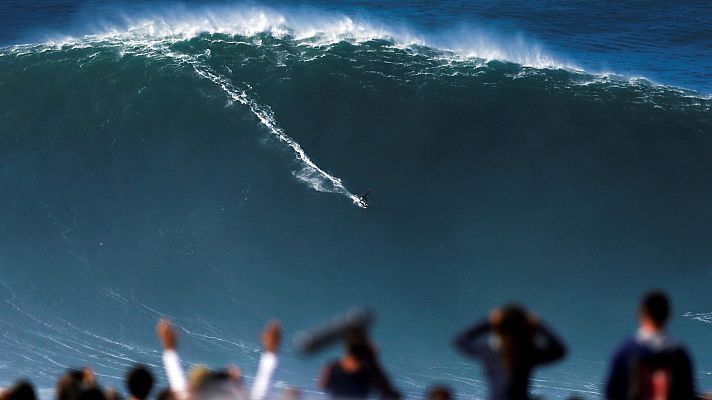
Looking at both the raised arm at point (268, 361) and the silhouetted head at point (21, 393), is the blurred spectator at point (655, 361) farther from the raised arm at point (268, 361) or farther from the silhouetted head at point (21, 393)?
the silhouetted head at point (21, 393)

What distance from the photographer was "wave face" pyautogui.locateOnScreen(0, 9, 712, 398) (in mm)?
14969

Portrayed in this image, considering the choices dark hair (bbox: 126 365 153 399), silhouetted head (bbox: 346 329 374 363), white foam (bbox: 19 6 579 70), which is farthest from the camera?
white foam (bbox: 19 6 579 70)

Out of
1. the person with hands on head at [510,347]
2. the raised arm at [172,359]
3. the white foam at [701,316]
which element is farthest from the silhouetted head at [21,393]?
the white foam at [701,316]

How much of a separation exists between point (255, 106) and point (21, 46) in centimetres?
562

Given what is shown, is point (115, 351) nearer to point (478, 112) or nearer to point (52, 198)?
point (52, 198)

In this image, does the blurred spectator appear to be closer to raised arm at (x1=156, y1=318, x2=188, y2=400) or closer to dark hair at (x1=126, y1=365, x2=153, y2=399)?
raised arm at (x1=156, y1=318, x2=188, y2=400)

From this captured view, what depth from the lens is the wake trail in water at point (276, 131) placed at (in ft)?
57.1

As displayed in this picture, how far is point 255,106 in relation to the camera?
62.8 feet

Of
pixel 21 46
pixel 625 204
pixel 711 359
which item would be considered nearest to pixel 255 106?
pixel 21 46

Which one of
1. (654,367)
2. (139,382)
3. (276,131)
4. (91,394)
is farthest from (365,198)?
(654,367)

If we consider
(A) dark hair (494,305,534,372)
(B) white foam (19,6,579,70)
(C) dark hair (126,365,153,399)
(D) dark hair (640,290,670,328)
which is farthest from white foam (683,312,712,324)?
(C) dark hair (126,365,153,399)

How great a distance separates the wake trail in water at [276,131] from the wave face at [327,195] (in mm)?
55

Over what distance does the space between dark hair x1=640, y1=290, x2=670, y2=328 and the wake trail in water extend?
12140mm

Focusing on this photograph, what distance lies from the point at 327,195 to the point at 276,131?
209 cm
